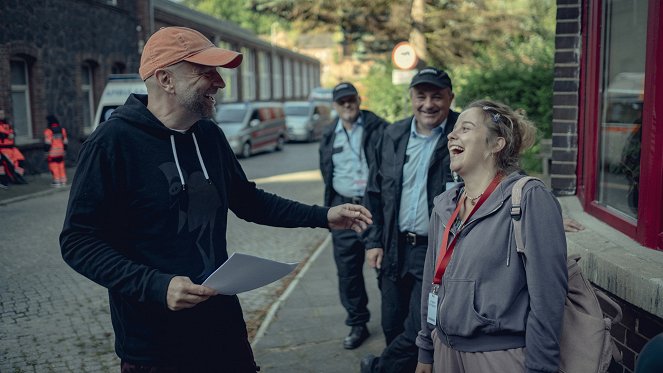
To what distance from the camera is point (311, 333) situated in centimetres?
568

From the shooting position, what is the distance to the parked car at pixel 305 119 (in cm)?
2942

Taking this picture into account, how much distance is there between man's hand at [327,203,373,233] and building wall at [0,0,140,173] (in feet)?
51.2

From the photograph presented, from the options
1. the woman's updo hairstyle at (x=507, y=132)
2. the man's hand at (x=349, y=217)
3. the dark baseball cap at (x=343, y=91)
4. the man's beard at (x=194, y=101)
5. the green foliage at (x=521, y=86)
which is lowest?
the man's hand at (x=349, y=217)

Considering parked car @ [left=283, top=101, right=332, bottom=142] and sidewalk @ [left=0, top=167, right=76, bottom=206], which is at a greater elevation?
parked car @ [left=283, top=101, right=332, bottom=142]

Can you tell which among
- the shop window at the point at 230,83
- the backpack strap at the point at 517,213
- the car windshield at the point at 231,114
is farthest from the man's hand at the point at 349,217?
the shop window at the point at 230,83

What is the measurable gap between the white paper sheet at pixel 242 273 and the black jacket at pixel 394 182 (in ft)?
5.44

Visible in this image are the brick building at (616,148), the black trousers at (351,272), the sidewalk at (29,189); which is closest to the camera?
the brick building at (616,148)

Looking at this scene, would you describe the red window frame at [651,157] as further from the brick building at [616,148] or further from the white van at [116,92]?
the white van at [116,92]

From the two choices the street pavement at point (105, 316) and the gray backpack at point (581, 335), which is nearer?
the gray backpack at point (581, 335)

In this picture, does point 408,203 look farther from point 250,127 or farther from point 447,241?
point 250,127

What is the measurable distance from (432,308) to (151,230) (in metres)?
1.16

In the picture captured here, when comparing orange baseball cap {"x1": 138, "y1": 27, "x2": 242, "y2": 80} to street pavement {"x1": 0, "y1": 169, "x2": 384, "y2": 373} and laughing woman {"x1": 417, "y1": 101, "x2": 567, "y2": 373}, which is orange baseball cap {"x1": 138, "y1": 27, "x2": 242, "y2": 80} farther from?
street pavement {"x1": 0, "y1": 169, "x2": 384, "y2": 373}

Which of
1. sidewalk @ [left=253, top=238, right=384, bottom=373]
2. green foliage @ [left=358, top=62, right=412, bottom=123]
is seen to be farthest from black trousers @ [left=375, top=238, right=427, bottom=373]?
green foliage @ [left=358, top=62, right=412, bottom=123]

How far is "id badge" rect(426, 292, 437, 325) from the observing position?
275cm
